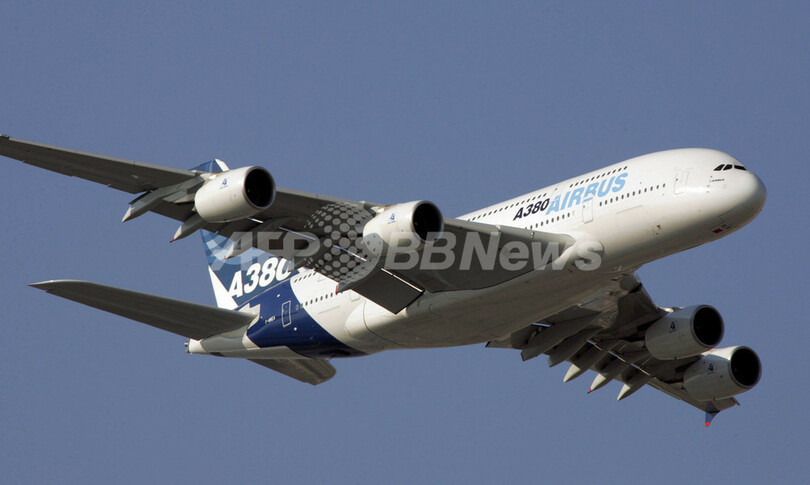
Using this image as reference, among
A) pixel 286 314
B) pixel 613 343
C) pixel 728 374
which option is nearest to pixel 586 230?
pixel 613 343

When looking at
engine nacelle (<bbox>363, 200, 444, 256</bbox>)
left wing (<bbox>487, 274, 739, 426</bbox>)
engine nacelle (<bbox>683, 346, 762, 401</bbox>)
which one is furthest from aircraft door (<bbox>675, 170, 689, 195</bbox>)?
engine nacelle (<bbox>683, 346, 762, 401</bbox>)

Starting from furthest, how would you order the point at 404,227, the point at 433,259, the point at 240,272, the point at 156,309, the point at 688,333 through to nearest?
1. the point at 240,272
2. the point at 688,333
3. the point at 156,309
4. the point at 433,259
5. the point at 404,227

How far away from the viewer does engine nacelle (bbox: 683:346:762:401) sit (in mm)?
37469

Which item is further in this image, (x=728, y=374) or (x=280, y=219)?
(x=728, y=374)

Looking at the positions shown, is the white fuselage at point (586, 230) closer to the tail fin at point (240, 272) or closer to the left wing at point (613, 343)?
the left wing at point (613, 343)

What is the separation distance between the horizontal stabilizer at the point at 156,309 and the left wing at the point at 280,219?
355 centimetres

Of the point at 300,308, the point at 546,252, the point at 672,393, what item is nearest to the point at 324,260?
the point at 300,308

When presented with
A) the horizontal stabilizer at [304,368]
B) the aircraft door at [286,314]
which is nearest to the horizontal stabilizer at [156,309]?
the aircraft door at [286,314]

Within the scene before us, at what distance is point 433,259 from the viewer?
30.2 metres

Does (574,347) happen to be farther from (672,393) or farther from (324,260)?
(324,260)

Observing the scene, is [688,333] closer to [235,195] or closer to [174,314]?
[174,314]

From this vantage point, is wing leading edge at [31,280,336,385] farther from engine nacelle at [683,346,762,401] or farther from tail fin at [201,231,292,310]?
engine nacelle at [683,346,762,401]

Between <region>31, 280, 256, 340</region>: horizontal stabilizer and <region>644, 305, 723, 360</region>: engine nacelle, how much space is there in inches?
503

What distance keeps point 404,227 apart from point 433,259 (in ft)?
9.89
